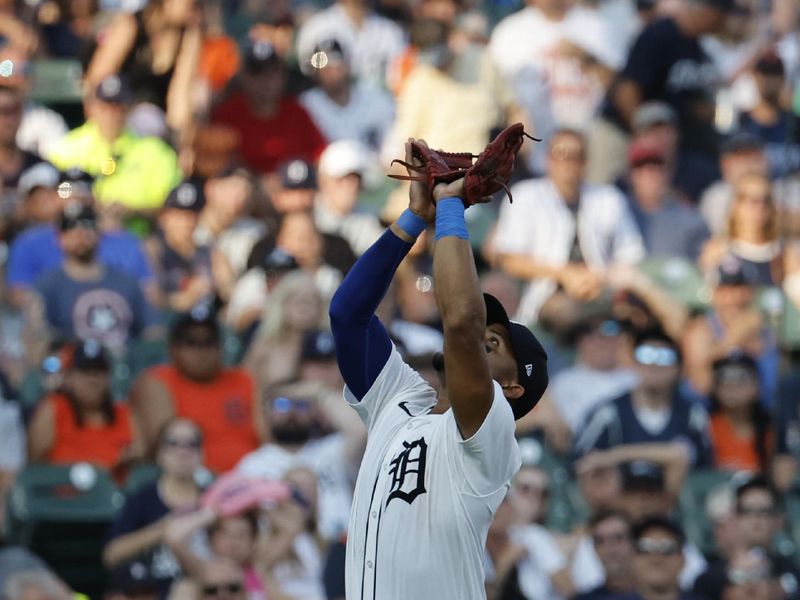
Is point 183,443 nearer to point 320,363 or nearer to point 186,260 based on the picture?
point 320,363

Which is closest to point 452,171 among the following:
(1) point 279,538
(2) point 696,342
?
(1) point 279,538

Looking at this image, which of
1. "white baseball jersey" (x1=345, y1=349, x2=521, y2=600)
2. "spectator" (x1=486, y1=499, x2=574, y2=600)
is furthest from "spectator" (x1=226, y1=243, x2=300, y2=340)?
"white baseball jersey" (x1=345, y1=349, x2=521, y2=600)

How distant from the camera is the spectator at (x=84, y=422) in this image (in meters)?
7.88

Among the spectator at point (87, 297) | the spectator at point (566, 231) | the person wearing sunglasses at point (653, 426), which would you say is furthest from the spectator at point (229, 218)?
the person wearing sunglasses at point (653, 426)

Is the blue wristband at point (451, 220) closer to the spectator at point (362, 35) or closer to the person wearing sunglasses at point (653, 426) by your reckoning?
the person wearing sunglasses at point (653, 426)

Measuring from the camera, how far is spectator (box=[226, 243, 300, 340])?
870cm

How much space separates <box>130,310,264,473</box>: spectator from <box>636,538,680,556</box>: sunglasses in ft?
6.41

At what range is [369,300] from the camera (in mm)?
4020

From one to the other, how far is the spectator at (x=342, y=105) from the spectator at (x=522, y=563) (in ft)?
10.4

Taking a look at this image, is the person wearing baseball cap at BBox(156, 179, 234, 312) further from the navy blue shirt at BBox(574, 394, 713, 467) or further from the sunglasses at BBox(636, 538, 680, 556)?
the sunglasses at BBox(636, 538, 680, 556)

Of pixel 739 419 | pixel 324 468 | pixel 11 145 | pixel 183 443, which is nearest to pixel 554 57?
pixel 739 419

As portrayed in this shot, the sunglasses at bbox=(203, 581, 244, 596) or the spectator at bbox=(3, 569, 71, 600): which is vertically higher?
the spectator at bbox=(3, 569, 71, 600)

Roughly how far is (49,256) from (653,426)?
3.28 metres

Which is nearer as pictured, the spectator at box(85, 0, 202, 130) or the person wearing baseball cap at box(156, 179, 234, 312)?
the person wearing baseball cap at box(156, 179, 234, 312)
